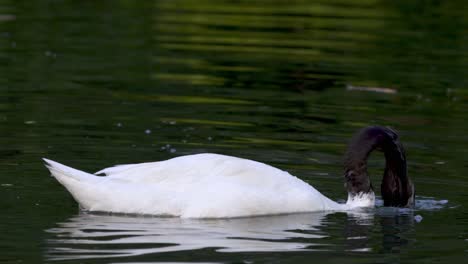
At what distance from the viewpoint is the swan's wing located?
10211mm

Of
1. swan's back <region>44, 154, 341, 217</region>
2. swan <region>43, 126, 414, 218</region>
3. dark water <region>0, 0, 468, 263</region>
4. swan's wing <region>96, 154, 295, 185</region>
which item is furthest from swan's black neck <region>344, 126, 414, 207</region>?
swan's wing <region>96, 154, 295, 185</region>

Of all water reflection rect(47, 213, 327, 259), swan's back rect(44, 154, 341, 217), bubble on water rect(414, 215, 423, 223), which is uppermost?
swan's back rect(44, 154, 341, 217)

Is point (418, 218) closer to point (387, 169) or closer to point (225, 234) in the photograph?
point (387, 169)

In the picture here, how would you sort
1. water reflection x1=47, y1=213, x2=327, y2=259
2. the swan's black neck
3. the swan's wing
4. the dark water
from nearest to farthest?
1. water reflection x1=47, y1=213, x2=327, y2=259
2. the dark water
3. the swan's wing
4. the swan's black neck

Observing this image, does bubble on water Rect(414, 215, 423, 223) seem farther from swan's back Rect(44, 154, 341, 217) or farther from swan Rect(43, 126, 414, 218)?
swan's back Rect(44, 154, 341, 217)

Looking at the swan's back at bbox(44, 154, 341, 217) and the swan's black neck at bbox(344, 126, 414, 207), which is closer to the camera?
the swan's back at bbox(44, 154, 341, 217)

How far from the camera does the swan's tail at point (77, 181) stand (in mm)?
10008

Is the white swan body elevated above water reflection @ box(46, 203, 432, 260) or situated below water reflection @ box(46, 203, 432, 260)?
above

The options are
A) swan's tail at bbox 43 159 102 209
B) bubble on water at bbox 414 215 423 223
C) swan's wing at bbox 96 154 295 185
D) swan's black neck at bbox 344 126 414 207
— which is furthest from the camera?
swan's black neck at bbox 344 126 414 207

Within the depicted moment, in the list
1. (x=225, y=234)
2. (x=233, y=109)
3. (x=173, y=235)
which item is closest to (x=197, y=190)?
(x=225, y=234)

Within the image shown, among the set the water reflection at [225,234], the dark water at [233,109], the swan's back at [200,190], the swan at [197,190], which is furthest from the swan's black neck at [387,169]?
the swan's back at [200,190]

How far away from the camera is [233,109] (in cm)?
1542

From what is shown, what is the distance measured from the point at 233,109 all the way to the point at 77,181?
560 cm

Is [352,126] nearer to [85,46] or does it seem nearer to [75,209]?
[75,209]
